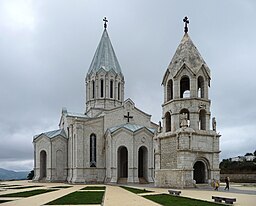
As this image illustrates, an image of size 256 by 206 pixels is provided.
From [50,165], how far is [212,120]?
2328 cm

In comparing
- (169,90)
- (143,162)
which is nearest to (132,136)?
(143,162)

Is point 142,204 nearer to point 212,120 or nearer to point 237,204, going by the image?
point 237,204

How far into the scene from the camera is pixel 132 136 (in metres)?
42.4

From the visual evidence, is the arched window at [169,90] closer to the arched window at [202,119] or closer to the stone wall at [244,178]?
the arched window at [202,119]

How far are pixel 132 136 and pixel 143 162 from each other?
4227mm

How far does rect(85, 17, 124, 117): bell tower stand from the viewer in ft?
160

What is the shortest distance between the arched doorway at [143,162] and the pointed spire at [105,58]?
12.4 metres

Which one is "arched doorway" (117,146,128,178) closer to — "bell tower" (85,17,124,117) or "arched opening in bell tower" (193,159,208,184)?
"bell tower" (85,17,124,117)

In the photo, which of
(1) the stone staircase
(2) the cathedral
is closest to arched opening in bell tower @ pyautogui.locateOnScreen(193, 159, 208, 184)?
(2) the cathedral

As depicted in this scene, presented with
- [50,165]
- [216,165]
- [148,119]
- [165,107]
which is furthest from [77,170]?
[216,165]

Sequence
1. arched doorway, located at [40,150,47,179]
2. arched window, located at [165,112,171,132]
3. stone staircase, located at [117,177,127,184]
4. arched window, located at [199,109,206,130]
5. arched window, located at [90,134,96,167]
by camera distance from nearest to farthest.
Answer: arched window, located at [199,109,206,130] → arched window, located at [165,112,171,132] → stone staircase, located at [117,177,127,184] → arched window, located at [90,134,96,167] → arched doorway, located at [40,150,47,179]

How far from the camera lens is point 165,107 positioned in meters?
33.3

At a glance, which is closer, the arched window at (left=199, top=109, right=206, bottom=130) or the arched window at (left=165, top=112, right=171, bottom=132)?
the arched window at (left=199, top=109, right=206, bottom=130)

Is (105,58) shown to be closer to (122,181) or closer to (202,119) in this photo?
(122,181)
